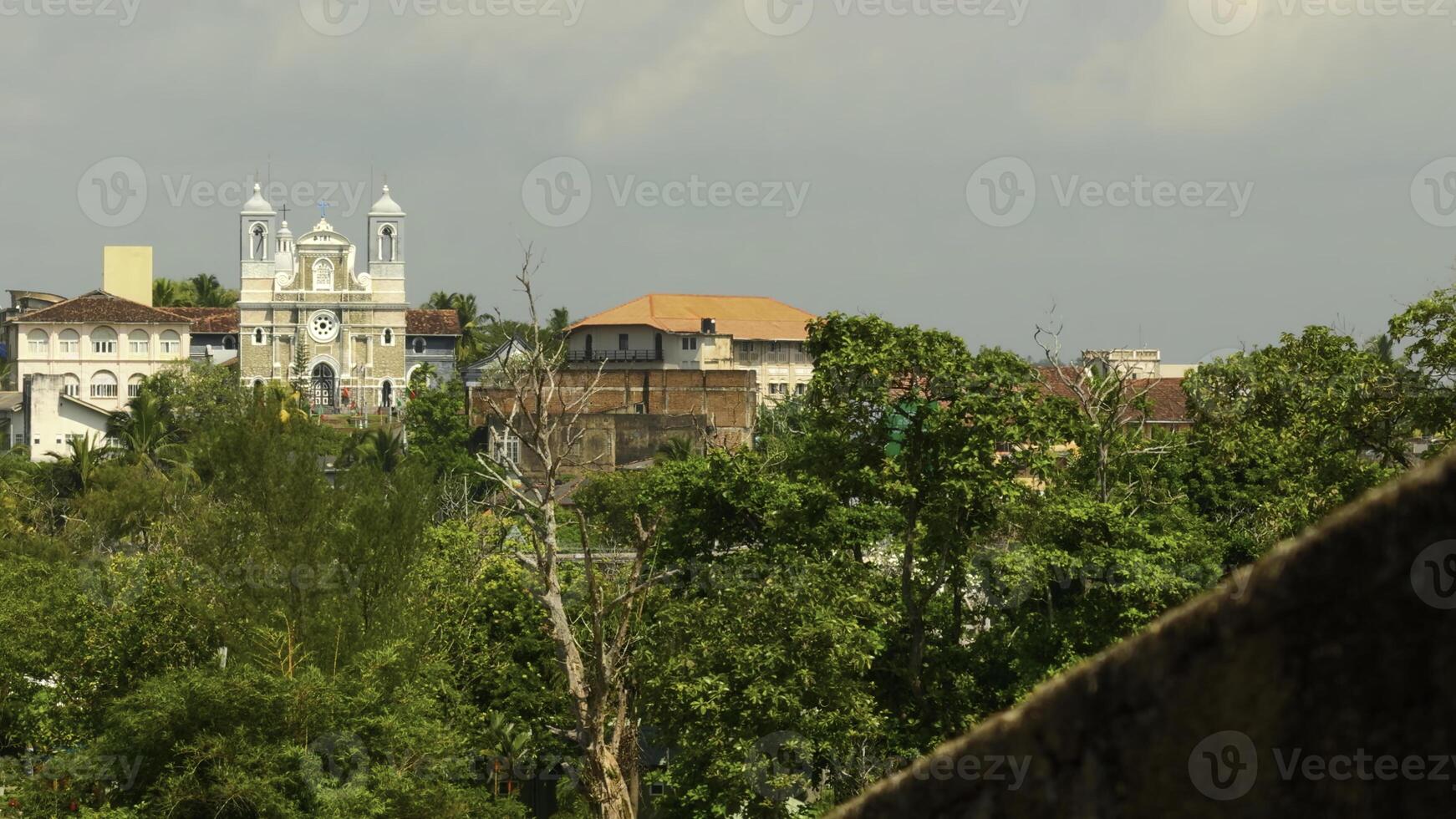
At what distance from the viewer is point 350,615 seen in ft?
66.5

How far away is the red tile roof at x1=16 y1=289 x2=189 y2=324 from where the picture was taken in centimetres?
10538

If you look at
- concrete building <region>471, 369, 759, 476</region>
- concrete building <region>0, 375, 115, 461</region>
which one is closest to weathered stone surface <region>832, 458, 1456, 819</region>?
concrete building <region>471, 369, 759, 476</region>

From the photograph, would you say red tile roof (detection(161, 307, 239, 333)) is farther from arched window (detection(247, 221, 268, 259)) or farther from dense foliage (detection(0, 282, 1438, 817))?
dense foliage (detection(0, 282, 1438, 817))

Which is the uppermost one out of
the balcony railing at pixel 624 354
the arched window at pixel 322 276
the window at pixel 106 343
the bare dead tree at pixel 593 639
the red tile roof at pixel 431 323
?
the arched window at pixel 322 276

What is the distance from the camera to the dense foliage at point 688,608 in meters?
17.6

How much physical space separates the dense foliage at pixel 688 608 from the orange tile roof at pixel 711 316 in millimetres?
68819

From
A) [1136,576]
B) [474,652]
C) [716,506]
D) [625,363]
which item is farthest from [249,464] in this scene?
[625,363]

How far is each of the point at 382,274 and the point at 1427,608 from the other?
11002 cm

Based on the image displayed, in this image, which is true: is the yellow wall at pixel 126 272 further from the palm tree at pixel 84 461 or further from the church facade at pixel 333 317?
the palm tree at pixel 84 461

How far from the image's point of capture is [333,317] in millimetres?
107812

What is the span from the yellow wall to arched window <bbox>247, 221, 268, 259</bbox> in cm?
1327

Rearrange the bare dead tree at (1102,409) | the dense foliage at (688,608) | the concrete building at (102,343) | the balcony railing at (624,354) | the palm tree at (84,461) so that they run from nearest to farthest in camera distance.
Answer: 1. the dense foliage at (688,608)
2. the bare dead tree at (1102,409)
3. the palm tree at (84,461)
4. the balcony railing at (624,354)
5. the concrete building at (102,343)

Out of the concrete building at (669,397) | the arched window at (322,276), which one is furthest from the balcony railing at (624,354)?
the arched window at (322,276)

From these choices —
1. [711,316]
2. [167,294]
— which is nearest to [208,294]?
[167,294]
